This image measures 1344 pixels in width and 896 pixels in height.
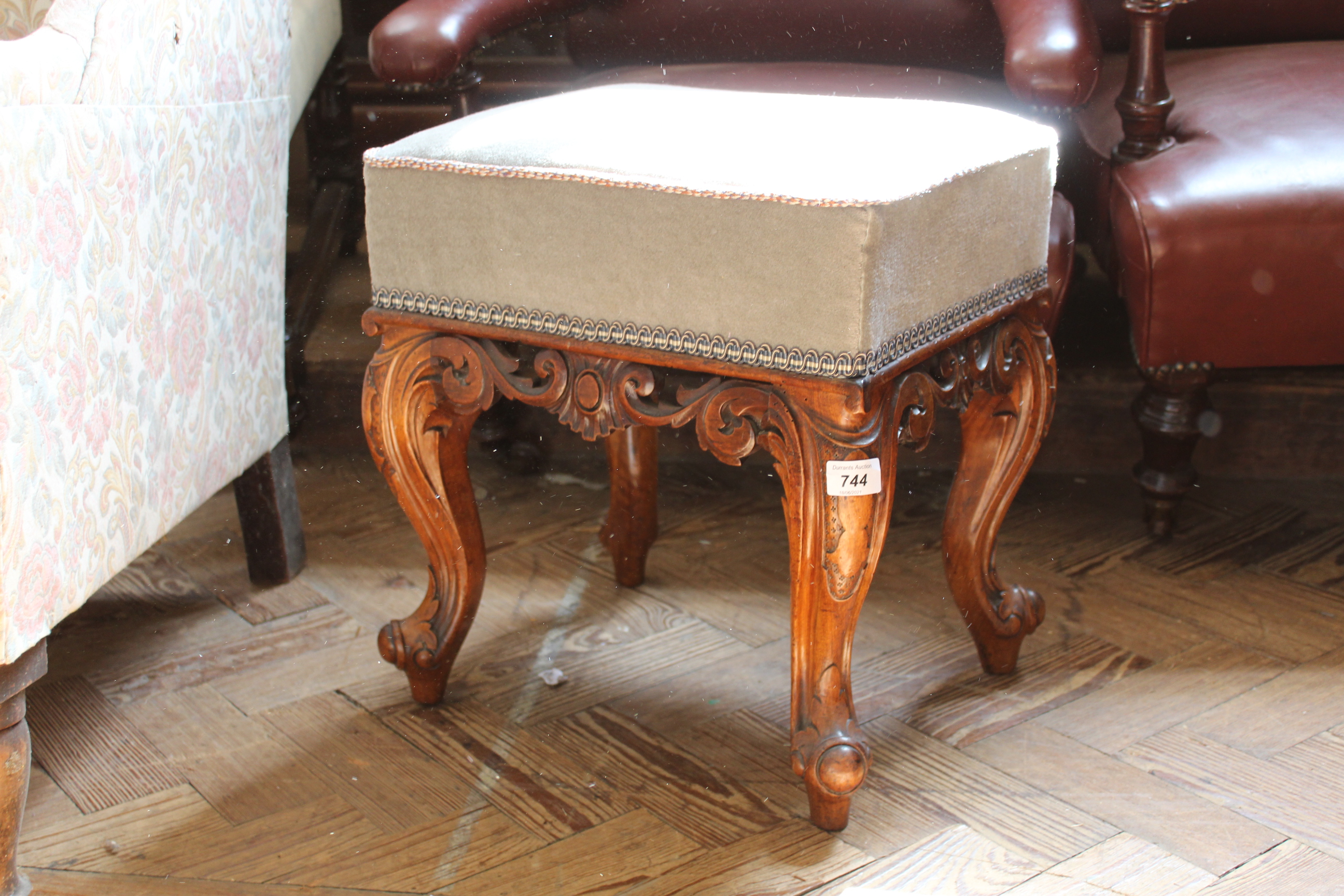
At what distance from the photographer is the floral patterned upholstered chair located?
86 cm

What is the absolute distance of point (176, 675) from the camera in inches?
46.5

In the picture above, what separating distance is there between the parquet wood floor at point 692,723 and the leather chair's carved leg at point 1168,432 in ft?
0.16

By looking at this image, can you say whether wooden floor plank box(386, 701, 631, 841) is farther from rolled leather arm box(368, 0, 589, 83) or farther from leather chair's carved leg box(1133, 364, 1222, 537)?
leather chair's carved leg box(1133, 364, 1222, 537)

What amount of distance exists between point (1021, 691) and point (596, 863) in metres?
0.42

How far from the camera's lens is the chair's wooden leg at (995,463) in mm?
1036

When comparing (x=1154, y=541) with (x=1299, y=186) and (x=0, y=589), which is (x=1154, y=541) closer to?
(x=1299, y=186)

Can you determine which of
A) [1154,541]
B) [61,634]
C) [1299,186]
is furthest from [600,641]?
[1299,186]

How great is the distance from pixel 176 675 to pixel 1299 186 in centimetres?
109

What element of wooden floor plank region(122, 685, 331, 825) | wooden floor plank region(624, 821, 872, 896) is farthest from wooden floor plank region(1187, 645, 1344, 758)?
wooden floor plank region(122, 685, 331, 825)

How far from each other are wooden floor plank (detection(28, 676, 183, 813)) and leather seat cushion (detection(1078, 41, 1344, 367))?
948 millimetres

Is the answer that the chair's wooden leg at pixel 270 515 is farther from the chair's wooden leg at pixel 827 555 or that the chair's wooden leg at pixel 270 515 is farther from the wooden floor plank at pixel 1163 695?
the wooden floor plank at pixel 1163 695

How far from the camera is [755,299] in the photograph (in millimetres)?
849

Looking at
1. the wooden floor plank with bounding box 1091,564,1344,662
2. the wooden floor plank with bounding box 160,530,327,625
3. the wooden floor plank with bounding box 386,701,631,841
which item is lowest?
the wooden floor plank with bounding box 1091,564,1344,662

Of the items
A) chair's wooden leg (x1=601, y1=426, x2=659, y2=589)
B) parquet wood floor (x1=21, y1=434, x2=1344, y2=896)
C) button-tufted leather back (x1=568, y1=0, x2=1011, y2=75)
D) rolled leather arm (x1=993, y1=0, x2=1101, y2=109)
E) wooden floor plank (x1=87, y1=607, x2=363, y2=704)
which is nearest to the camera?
parquet wood floor (x1=21, y1=434, x2=1344, y2=896)
